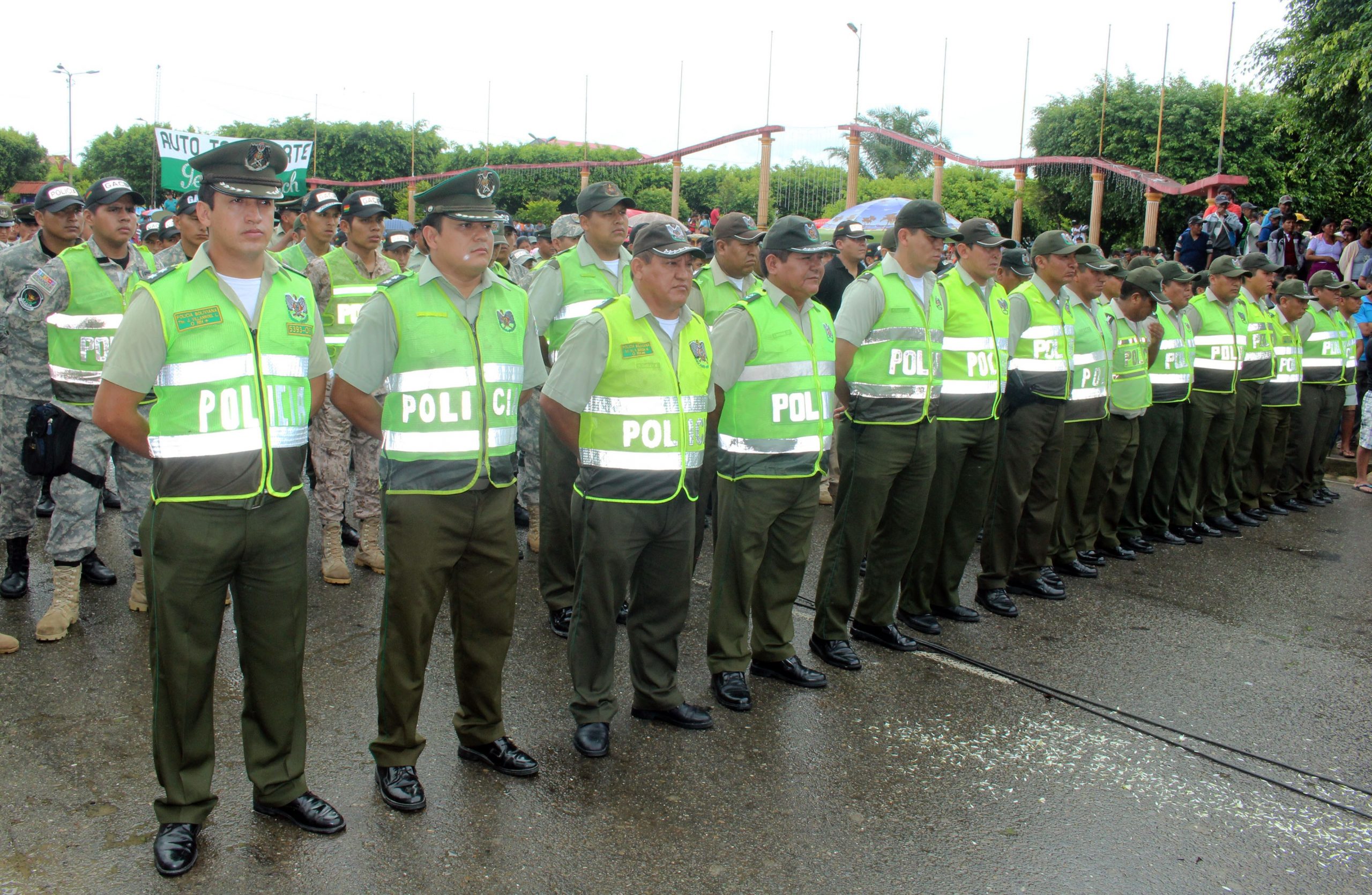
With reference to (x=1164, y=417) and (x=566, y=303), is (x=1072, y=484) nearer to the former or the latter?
(x=1164, y=417)

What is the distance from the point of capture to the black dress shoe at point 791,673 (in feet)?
16.9

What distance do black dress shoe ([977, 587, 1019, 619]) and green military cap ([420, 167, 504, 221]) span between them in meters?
4.19

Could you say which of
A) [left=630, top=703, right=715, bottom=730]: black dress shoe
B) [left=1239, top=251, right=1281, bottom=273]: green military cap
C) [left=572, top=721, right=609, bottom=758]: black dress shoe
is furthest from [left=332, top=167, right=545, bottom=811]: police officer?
[left=1239, top=251, right=1281, bottom=273]: green military cap

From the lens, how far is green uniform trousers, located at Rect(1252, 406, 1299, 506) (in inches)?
380

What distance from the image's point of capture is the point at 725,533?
16.3 ft

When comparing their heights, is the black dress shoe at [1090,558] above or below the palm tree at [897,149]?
below

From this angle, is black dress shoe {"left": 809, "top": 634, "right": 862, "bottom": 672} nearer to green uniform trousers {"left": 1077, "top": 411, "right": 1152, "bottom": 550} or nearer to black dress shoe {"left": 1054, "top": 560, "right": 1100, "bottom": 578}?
black dress shoe {"left": 1054, "top": 560, "right": 1100, "bottom": 578}

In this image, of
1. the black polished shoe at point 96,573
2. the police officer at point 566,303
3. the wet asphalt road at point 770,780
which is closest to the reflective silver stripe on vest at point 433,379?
the wet asphalt road at point 770,780

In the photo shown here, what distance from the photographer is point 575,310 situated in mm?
5957

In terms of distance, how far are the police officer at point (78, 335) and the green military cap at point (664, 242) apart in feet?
10.0

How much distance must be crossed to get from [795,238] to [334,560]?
358cm

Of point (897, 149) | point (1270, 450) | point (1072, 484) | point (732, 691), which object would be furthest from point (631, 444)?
point (897, 149)

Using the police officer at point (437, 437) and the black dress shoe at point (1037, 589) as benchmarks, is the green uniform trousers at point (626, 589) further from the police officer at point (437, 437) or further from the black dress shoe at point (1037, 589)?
the black dress shoe at point (1037, 589)

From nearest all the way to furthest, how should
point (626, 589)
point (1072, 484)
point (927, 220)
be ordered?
1. point (626, 589)
2. point (927, 220)
3. point (1072, 484)
